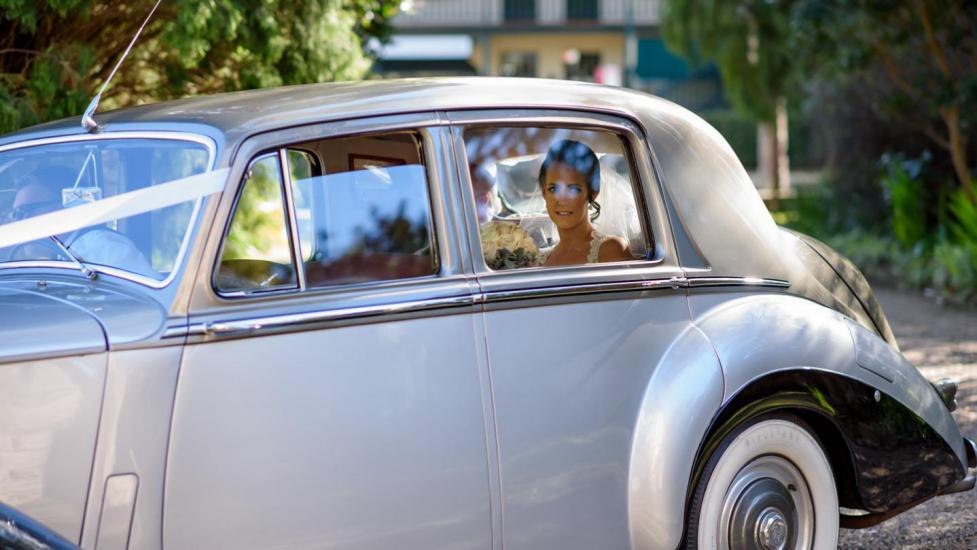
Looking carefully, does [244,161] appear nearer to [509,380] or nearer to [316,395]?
[316,395]

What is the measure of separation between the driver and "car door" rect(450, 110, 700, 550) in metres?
1.00

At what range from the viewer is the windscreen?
3.13 metres

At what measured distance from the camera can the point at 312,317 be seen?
124 inches

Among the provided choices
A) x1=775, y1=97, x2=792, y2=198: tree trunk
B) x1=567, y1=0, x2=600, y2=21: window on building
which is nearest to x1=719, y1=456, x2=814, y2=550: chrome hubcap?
x1=775, y1=97, x2=792, y2=198: tree trunk

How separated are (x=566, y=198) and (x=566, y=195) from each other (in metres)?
0.01

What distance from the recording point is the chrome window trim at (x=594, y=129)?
3.50m

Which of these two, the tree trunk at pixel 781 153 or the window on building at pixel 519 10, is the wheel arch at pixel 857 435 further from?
the window on building at pixel 519 10

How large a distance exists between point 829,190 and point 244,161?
580 inches

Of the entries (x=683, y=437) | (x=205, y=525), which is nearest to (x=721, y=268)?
(x=683, y=437)

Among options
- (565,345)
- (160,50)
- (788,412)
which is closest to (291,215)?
(565,345)

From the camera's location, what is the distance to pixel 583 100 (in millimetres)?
3822

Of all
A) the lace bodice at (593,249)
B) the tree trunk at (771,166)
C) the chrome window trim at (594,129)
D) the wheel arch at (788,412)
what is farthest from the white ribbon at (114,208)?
the tree trunk at (771,166)

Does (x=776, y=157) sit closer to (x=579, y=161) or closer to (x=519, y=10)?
(x=519, y=10)

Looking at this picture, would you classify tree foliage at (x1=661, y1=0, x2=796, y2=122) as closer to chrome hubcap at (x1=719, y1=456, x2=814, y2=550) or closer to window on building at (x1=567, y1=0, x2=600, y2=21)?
window on building at (x1=567, y1=0, x2=600, y2=21)
